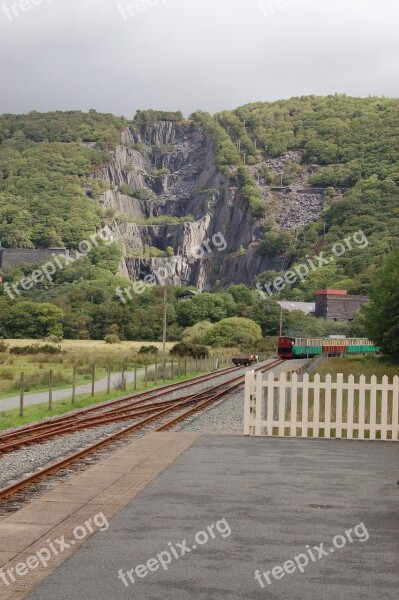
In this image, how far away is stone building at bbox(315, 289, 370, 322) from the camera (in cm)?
14162

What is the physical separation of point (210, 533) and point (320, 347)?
7010cm

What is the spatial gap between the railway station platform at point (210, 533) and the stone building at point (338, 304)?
130m

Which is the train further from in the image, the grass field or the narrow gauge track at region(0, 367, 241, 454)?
→ the narrow gauge track at region(0, 367, 241, 454)

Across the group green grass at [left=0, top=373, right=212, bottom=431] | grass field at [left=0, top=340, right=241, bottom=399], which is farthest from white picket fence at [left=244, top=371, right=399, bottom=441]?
grass field at [left=0, top=340, right=241, bottom=399]

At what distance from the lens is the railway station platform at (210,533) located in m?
6.81

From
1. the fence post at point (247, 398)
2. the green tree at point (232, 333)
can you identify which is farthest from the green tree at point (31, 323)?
the fence post at point (247, 398)

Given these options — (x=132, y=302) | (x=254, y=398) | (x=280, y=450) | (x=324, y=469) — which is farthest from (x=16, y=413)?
(x=132, y=302)

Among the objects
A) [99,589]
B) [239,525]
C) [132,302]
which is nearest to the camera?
[99,589]

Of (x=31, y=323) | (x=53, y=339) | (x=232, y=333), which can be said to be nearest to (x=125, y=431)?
(x=232, y=333)

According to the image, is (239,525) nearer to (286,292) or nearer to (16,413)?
(16,413)

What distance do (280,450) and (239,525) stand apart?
19.7 feet

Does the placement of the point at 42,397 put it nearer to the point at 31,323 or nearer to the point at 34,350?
the point at 34,350

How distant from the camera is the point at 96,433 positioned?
1959 centimetres

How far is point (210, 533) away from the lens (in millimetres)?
8375
